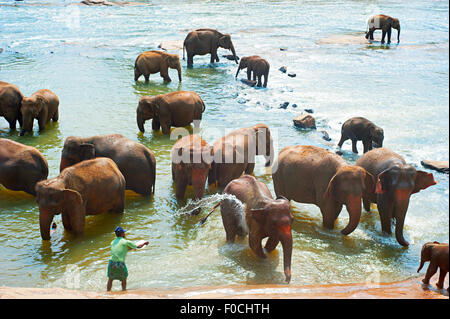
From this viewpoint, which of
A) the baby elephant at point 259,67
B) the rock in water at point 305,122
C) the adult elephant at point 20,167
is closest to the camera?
the adult elephant at point 20,167

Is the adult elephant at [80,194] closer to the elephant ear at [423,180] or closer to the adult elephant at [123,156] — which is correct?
the adult elephant at [123,156]

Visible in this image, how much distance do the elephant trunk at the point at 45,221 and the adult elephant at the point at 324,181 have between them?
131 inches

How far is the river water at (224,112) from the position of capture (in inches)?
→ 271

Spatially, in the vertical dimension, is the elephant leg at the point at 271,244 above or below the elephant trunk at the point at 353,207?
below

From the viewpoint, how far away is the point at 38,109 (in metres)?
12.0

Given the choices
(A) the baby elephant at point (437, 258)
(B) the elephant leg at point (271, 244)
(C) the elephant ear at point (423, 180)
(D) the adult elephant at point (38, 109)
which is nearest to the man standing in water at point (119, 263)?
(B) the elephant leg at point (271, 244)

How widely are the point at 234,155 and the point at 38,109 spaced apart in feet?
17.1

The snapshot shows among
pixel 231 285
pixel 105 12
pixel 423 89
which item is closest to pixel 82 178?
pixel 231 285

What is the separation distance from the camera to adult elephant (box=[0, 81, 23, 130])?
1182 centimetres

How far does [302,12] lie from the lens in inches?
1431

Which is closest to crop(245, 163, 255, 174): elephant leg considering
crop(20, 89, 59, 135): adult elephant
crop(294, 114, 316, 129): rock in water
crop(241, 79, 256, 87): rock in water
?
crop(294, 114, 316, 129): rock in water

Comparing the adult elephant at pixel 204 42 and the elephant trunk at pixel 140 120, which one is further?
the adult elephant at pixel 204 42

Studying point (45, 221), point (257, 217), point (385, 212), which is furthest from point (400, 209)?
point (45, 221)
